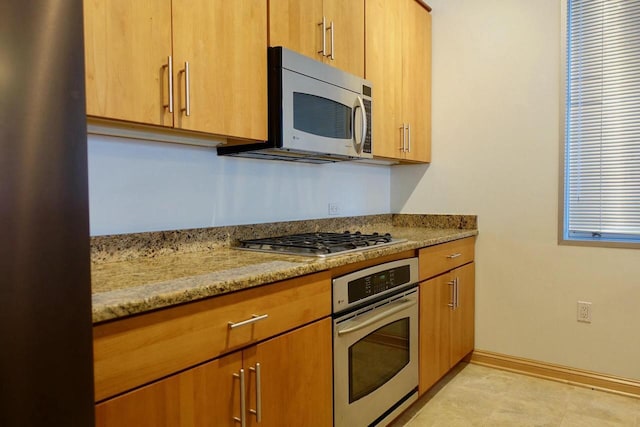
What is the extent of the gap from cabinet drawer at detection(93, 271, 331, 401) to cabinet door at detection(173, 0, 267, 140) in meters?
0.63

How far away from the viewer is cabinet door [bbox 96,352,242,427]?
37.0 inches

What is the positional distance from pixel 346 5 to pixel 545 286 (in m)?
2.02

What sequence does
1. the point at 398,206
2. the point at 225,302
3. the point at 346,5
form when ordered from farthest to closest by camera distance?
the point at 398,206
the point at 346,5
the point at 225,302

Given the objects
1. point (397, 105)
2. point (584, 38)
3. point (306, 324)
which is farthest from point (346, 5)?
point (306, 324)

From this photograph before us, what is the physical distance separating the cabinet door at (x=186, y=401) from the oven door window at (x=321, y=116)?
3.36ft

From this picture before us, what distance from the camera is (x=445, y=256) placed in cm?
243

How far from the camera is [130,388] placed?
3.14ft

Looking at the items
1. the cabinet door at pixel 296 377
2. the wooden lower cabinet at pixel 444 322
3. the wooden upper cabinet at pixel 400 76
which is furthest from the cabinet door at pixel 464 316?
the cabinet door at pixel 296 377

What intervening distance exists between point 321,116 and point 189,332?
3.84ft

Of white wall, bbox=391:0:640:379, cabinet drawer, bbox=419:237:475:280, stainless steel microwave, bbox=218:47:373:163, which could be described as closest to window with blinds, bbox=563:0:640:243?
white wall, bbox=391:0:640:379

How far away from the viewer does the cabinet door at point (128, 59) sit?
118 cm

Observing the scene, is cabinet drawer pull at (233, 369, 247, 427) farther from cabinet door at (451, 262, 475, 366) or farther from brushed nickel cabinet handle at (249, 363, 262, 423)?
cabinet door at (451, 262, 475, 366)

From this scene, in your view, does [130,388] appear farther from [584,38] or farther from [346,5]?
[584,38]

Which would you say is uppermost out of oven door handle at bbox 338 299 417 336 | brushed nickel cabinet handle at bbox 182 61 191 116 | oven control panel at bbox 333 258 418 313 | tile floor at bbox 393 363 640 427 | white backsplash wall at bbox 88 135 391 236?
brushed nickel cabinet handle at bbox 182 61 191 116
